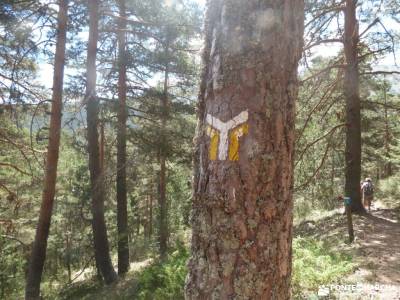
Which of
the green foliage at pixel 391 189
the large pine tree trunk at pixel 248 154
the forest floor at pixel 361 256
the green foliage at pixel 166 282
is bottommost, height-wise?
the green foliage at pixel 166 282

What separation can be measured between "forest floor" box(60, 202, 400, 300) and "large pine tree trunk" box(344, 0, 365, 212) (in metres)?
0.92

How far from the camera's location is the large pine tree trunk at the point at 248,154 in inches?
67.9

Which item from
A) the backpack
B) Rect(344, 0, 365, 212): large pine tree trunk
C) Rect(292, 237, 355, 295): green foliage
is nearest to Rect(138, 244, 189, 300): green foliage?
Rect(292, 237, 355, 295): green foliage

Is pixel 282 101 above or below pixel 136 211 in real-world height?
above

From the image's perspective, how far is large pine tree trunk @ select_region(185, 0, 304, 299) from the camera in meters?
1.73

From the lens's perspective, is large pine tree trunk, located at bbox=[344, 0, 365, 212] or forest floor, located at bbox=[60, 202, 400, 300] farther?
large pine tree trunk, located at bbox=[344, 0, 365, 212]

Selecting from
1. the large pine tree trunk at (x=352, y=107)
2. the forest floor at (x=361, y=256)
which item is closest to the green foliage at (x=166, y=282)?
the forest floor at (x=361, y=256)

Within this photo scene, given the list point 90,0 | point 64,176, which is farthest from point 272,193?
point 64,176

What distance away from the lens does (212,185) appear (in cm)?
178

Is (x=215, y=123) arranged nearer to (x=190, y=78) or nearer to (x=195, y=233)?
(x=195, y=233)

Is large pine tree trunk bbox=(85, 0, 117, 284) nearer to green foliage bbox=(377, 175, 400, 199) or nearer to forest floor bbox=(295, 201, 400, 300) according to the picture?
forest floor bbox=(295, 201, 400, 300)

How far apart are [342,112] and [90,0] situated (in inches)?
341

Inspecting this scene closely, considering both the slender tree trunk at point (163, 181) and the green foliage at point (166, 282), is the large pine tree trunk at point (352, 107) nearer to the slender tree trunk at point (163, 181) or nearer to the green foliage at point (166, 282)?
the slender tree trunk at point (163, 181)

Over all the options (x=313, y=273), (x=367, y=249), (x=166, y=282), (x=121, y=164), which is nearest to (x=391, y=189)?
(x=367, y=249)
